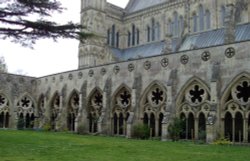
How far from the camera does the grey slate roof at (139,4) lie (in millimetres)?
48562

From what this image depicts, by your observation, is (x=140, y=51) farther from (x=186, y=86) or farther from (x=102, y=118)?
(x=186, y=86)

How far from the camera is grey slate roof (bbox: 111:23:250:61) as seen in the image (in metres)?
35.4

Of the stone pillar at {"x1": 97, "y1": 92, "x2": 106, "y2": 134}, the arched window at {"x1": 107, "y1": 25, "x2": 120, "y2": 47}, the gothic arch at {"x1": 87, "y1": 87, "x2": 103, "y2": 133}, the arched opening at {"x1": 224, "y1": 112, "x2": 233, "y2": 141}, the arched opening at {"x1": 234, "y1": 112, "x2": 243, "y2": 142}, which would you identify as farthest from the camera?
the arched window at {"x1": 107, "y1": 25, "x2": 120, "y2": 47}

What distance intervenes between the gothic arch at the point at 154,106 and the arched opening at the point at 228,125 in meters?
5.16

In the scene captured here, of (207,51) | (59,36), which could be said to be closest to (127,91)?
(207,51)

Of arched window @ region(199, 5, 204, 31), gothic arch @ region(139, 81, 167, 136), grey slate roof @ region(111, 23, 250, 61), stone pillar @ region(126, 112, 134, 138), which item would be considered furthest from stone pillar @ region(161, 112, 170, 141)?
arched window @ region(199, 5, 204, 31)

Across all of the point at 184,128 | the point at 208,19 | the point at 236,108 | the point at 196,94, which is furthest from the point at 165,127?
the point at 208,19

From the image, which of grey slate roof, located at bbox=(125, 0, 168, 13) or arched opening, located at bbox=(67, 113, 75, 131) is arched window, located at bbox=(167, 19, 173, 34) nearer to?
grey slate roof, located at bbox=(125, 0, 168, 13)

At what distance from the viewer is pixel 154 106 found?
28344 millimetres

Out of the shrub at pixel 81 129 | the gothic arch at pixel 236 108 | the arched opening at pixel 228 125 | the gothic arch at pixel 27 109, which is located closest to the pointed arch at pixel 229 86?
the gothic arch at pixel 236 108

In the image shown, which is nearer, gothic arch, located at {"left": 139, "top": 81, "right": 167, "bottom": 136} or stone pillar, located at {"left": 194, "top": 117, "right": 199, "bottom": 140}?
stone pillar, located at {"left": 194, "top": 117, "right": 199, "bottom": 140}

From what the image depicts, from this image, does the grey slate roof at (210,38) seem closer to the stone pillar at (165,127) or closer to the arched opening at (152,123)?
the arched opening at (152,123)

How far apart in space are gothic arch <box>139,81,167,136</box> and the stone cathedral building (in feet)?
0.25

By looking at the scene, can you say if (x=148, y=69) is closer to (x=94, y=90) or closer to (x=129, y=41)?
(x=94, y=90)
